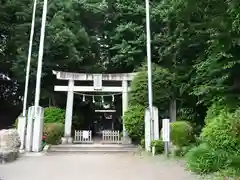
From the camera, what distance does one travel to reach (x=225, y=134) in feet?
25.3

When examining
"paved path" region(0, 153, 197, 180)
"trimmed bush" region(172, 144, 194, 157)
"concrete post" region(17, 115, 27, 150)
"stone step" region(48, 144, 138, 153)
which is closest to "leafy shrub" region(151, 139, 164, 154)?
"trimmed bush" region(172, 144, 194, 157)

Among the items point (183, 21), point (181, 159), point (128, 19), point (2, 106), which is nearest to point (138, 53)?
point (128, 19)

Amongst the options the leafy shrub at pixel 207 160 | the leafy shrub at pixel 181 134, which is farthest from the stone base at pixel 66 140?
the leafy shrub at pixel 207 160

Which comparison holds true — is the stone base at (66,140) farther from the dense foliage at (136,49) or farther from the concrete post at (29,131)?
the concrete post at (29,131)

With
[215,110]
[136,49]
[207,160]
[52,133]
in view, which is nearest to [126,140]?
[52,133]

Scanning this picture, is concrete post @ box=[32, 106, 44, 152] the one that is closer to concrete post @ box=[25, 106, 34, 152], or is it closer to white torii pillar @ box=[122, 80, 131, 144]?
concrete post @ box=[25, 106, 34, 152]

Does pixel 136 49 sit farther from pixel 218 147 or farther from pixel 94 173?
pixel 94 173

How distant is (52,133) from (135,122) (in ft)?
14.5

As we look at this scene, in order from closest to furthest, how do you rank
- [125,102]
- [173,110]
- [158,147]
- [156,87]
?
[158,147]
[156,87]
[173,110]
[125,102]

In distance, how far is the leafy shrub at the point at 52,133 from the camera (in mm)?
15547

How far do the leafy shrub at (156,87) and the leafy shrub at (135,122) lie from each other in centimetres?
78

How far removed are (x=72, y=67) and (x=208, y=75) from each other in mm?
11063

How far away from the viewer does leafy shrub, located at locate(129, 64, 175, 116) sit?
53.4 feet

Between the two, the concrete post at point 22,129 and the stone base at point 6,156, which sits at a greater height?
the concrete post at point 22,129
